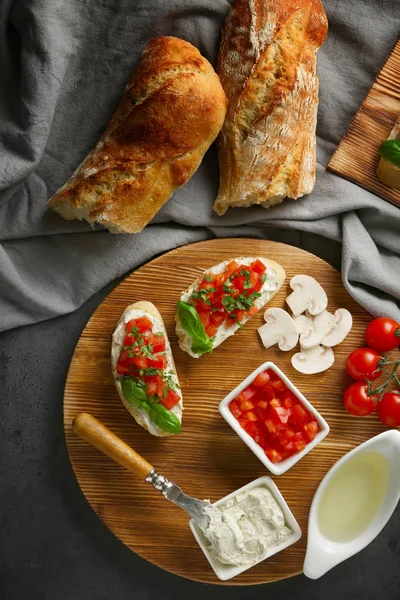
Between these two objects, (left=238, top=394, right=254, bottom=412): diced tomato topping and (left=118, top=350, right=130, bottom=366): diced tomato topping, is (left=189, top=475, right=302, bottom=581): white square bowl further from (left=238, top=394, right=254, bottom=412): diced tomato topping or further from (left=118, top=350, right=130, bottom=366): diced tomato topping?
(left=118, top=350, right=130, bottom=366): diced tomato topping

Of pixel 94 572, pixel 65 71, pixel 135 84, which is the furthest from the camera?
pixel 94 572

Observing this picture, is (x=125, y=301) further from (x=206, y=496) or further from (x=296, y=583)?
(x=296, y=583)

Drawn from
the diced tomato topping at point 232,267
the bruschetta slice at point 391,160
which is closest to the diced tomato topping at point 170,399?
the diced tomato topping at point 232,267

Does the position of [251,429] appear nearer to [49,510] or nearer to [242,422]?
[242,422]

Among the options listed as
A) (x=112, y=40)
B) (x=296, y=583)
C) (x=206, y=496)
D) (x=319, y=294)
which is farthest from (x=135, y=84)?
(x=296, y=583)

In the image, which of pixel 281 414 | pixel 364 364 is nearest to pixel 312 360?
pixel 364 364

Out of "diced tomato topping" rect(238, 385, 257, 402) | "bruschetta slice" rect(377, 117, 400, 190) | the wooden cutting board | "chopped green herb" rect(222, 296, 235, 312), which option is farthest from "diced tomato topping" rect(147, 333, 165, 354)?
"bruschetta slice" rect(377, 117, 400, 190)

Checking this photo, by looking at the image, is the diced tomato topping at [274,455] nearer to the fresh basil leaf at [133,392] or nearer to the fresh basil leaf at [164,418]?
the fresh basil leaf at [164,418]
